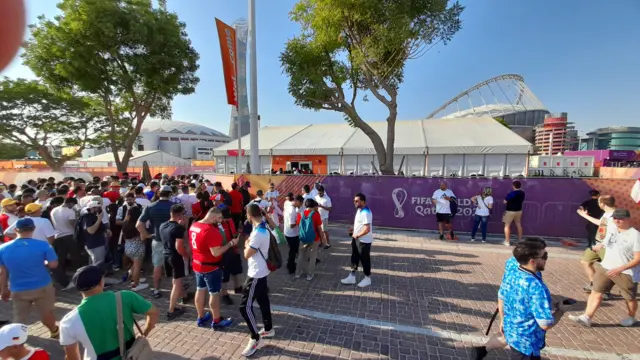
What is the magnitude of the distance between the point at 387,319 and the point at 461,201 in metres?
6.04

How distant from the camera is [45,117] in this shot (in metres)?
18.4

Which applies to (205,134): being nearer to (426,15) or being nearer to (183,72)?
(183,72)

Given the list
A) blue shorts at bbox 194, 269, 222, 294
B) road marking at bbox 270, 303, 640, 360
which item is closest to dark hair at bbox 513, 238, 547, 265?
road marking at bbox 270, 303, 640, 360

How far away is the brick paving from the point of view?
11.5 feet

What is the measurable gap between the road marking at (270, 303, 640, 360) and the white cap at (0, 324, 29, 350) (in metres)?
Result: 3.05

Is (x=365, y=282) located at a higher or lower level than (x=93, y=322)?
lower

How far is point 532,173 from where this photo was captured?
2191 cm

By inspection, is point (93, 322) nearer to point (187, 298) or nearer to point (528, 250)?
point (187, 298)

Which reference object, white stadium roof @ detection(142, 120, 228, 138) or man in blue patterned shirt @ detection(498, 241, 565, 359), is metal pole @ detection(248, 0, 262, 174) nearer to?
man in blue patterned shirt @ detection(498, 241, 565, 359)

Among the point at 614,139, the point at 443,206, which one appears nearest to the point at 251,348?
the point at 443,206

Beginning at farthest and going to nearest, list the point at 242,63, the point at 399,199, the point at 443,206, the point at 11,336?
the point at 242,63
the point at 399,199
the point at 443,206
the point at 11,336

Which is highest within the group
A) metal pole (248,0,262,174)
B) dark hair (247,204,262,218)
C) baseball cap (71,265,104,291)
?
metal pole (248,0,262,174)

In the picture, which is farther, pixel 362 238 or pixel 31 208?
pixel 362 238

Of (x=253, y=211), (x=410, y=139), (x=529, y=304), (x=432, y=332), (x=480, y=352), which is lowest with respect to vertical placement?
(x=432, y=332)
